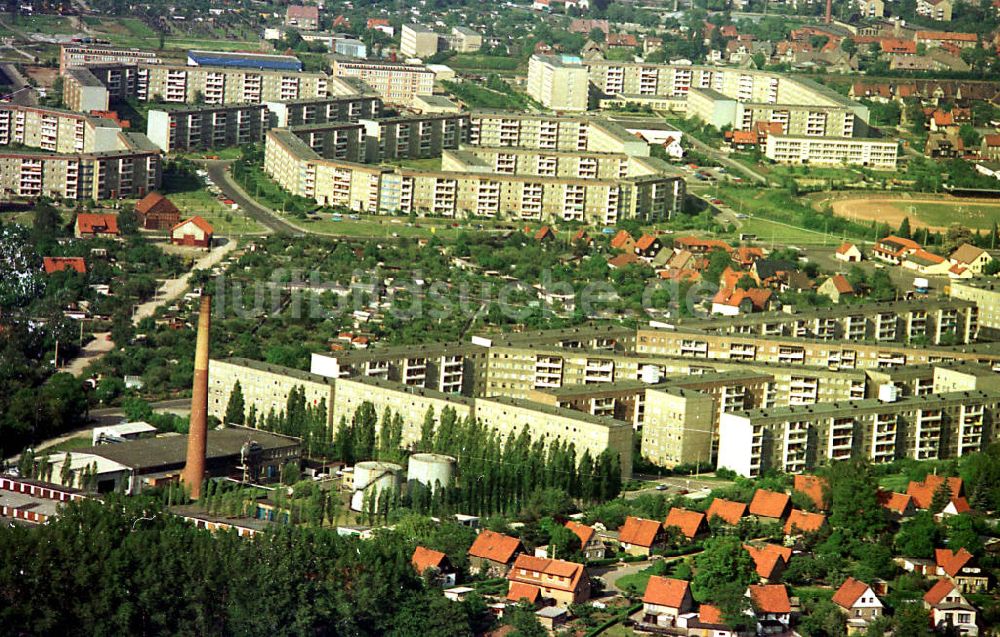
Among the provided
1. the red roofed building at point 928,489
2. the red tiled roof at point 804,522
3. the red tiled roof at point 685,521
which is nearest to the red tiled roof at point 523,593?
the red tiled roof at point 685,521

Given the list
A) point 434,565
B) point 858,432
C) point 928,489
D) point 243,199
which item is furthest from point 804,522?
point 243,199

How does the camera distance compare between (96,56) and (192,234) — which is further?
(96,56)

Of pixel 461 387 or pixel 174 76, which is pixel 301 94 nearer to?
pixel 174 76

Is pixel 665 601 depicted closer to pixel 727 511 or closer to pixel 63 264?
pixel 727 511

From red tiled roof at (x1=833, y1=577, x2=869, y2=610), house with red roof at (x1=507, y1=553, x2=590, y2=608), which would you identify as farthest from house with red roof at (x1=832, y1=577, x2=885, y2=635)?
house with red roof at (x1=507, y1=553, x2=590, y2=608)

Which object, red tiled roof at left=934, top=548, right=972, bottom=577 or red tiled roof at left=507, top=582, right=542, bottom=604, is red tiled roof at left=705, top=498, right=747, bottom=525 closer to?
red tiled roof at left=934, top=548, right=972, bottom=577

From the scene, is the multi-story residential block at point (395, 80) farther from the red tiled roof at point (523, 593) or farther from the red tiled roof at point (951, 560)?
the red tiled roof at point (523, 593)
